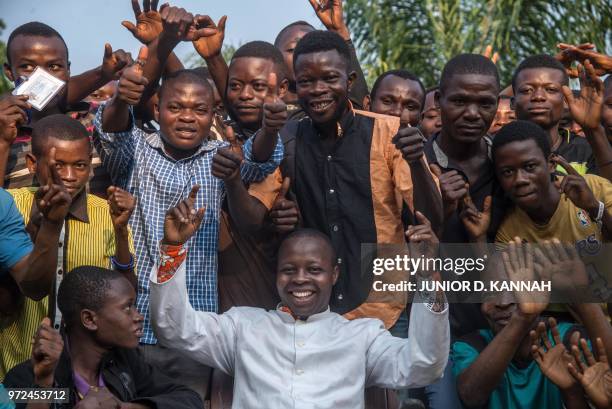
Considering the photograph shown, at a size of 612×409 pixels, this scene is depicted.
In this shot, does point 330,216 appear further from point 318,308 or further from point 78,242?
point 78,242

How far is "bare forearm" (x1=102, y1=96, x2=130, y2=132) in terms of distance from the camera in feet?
16.4

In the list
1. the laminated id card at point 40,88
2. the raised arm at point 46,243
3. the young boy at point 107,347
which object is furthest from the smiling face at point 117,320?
the laminated id card at point 40,88

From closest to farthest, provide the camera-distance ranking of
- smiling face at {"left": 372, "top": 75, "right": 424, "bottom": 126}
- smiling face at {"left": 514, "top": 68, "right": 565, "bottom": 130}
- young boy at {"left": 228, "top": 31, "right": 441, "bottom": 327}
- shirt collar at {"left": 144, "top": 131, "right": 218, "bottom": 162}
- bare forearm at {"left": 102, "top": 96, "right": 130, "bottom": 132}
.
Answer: bare forearm at {"left": 102, "top": 96, "right": 130, "bottom": 132} < young boy at {"left": 228, "top": 31, "right": 441, "bottom": 327} < shirt collar at {"left": 144, "top": 131, "right": 218, "bottom": 162} < smiling face at {"left": 514, "top": 68, "right": 565, "bottom": 130} < smiling face at {"left": 372, "top": 75, "right": 424, "bottom": 126}

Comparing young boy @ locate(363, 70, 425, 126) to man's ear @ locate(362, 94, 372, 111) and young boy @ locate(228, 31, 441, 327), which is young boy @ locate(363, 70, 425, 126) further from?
young boy @ locate(228, 31, 441, 327)

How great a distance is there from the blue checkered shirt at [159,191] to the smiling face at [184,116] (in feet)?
0.19

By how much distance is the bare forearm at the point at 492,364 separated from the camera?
490 centimetres

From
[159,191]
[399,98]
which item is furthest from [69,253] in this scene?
[399,98]

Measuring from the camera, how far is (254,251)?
5.42m

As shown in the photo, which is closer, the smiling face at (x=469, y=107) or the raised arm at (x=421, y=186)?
the raised arm at (x=421, y=186)

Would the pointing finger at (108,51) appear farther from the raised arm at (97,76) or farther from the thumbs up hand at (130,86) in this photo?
the thumbs up hand at (130,86)

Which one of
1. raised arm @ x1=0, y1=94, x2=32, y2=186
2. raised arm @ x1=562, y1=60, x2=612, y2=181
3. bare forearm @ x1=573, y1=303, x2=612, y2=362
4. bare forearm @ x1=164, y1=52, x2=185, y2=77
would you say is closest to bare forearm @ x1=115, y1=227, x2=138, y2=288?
raised arm @ x1=0, y1=94, x2=32, y2=186

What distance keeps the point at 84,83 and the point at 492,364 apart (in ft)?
8.96

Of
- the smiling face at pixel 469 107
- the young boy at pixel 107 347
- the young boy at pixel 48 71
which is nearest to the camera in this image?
the young boy at pixel 107 347

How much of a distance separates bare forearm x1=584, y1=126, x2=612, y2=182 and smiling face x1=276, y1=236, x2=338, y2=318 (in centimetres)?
169
